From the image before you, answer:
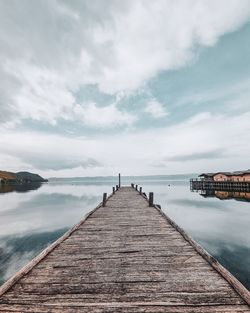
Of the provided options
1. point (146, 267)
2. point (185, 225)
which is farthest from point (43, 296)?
point (185, 225)

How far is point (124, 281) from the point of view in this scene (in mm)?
5148

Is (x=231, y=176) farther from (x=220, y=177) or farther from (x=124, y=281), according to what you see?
(x=124, y=281)

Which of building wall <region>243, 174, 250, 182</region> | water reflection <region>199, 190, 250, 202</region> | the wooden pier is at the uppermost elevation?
building wall <region>243, 174, 250, 182</region>

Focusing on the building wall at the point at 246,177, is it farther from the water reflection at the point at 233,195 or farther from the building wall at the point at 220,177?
the building wall at the point at 220,177

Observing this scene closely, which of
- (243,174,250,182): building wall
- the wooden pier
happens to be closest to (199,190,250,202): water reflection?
(243,174,250,182): building wall

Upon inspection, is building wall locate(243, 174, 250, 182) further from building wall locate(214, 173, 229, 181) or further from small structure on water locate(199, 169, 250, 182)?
building wall locate(214, 173, 229, 181)

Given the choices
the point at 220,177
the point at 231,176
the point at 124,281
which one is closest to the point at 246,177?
the point at 231,176

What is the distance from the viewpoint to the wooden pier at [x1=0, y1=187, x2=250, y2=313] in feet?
13.6

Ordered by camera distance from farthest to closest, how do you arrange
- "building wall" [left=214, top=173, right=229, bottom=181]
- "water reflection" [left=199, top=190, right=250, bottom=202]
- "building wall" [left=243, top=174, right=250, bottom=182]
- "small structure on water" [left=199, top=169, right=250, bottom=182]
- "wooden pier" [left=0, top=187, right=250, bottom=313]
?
"building wall" [left=214, top=173, right=229, bottom=181], "small structure on water" [left=199, top=169, right=250, bottom=182], "building wall" [left=243, top=174, right=250, bottom=182], "water reflection" [left=199, top=190, right=250, bottom=202], "wooden pier" [left=0, top=187, right=250, bottom=313]

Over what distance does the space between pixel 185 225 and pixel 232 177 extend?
155 ft

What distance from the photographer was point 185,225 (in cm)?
2684

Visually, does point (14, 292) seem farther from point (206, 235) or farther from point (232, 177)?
point (232, 177)

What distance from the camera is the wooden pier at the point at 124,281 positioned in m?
4.16

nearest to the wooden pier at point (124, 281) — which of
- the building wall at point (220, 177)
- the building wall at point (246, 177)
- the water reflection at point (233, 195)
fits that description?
the water reflection at point (233, 195)
